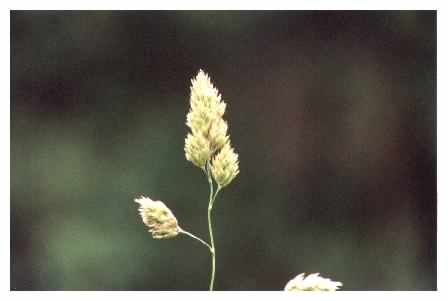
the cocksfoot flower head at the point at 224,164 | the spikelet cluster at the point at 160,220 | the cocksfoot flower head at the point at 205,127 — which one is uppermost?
the cocksfoot flower head at the point at 205,127

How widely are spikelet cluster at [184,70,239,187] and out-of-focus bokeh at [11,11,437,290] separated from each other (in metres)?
0.42

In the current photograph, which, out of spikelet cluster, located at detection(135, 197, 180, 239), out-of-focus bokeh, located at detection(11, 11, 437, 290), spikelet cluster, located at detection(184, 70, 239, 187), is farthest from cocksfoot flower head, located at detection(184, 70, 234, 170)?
out-of-focus bokeh, located at detection(11, 11, 437, 290)

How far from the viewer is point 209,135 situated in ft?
5.61

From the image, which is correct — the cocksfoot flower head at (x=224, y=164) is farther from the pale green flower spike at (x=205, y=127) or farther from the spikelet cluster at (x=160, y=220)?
the spikelet cluster at (x=160, y=220)

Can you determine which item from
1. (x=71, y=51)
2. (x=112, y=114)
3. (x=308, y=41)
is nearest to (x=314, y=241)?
(x=308, y=41)

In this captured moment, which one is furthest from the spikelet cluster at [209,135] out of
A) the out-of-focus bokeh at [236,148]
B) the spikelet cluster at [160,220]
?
the out-of-focus bokeh at [236,148]

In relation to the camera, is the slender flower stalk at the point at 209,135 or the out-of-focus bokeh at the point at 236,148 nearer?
the slender flower stalk at the point at 209,135

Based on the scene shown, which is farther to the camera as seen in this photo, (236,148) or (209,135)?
(236,148)

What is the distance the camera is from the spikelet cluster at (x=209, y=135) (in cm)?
171

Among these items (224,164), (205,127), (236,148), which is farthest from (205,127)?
(236,148)

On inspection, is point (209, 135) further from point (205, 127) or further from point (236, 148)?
point (236, 148)

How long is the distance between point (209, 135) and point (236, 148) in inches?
18.5

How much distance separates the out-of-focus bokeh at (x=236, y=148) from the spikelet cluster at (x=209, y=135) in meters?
0.42
